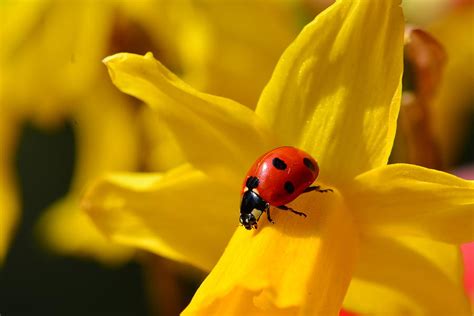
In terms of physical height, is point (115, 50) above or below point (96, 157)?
above

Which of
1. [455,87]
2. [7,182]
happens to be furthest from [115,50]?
[455,87]

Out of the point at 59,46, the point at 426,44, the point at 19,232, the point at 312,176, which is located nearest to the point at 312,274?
the point at 312,176

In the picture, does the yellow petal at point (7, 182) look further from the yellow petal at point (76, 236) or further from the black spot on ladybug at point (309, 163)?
the black spot on ladybug at point (309, 163)

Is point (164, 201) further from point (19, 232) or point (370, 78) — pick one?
point (19, 232)

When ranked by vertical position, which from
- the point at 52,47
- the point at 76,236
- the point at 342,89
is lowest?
the point at 76,236

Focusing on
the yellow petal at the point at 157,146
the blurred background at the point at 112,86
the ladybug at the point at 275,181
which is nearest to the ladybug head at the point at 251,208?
the ladybug at the point at 275,181

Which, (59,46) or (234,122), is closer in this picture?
(234,122)

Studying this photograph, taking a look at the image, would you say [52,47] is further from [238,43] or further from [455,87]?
[455,87]

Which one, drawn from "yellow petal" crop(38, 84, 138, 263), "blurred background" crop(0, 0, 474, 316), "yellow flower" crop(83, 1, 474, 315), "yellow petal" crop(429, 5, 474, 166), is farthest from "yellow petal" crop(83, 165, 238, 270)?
"yellow petal" crop(429, 5, 474, 166)
